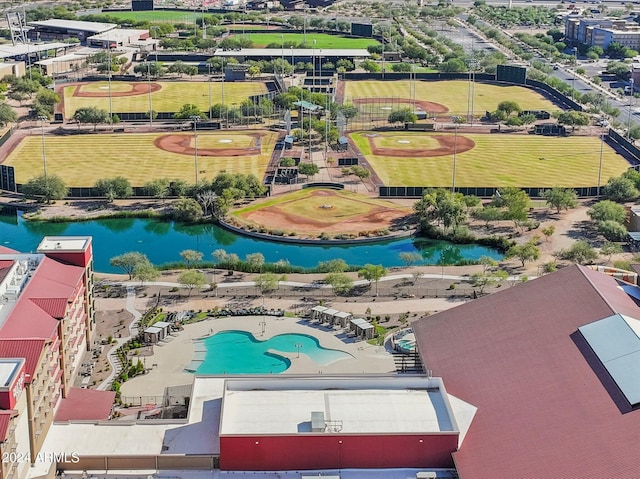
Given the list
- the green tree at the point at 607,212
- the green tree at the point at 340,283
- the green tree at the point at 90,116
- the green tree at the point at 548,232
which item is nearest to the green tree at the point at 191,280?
the green tree at the point at 340,283

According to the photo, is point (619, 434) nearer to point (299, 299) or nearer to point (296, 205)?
point (299, 299)

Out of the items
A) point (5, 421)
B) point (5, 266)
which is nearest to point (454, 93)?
point (5, 266)

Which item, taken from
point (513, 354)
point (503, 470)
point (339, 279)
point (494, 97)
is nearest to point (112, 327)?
point (339, 279)

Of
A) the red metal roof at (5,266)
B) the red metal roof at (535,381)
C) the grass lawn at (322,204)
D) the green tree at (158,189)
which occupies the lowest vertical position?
the grass lawn at (322,204)

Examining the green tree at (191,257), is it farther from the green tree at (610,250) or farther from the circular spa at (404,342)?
the green tree at (610,250)

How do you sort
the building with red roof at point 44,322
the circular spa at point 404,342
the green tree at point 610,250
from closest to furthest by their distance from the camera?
the building with red roof at point 44,322 → the circular spa at point 404,342 → the green tree at point 610,250

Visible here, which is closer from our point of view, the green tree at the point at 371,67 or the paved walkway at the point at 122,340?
the paved walkway at the point at 122,340

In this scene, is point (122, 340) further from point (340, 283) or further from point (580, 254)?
point (580, 254)
